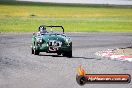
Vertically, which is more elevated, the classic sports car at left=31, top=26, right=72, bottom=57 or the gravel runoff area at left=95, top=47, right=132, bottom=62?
the classic sports car at left=31, top=26, right=72, bottom=57

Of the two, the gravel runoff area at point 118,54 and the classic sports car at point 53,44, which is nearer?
the classic sports car at point 53,44

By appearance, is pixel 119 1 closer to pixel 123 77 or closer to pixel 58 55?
pixel 58 55

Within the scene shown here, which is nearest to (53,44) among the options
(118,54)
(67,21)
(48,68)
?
(48,68)

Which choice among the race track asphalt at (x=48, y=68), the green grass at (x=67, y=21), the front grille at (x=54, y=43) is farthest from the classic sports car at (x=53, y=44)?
the green grass at (x=67, y=21)

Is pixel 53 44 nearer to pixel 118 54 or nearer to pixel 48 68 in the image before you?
pixel 48 68

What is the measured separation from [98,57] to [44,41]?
2754 millimetres

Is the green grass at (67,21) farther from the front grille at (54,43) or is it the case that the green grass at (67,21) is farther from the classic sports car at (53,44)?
the front grille at (54,43)

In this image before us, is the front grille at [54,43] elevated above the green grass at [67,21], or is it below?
above

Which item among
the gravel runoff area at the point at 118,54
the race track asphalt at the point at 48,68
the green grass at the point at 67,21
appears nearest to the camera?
the race track asphalt at the point at 48,68

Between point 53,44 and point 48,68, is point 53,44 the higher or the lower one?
the higher one

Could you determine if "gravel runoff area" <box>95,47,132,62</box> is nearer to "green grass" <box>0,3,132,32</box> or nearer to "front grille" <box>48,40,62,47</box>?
"front grille" <box>48,40,62,47</box>

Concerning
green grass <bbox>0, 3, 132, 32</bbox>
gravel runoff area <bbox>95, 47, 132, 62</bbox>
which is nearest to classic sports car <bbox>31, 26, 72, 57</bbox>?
gravel runoff area <bbox>95, 47, 132, 62</bbox>

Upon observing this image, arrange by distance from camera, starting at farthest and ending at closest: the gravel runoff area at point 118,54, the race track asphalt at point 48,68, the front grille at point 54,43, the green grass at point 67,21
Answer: the green grass at point 67,21 → the gravel runoff area at point 118,54 → the front grille at point 54,43 → the race track asphalt at point 48,68

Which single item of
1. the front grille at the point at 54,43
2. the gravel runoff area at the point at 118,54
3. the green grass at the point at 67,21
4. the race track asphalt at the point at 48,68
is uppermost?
the front grille at the point at 54,43
